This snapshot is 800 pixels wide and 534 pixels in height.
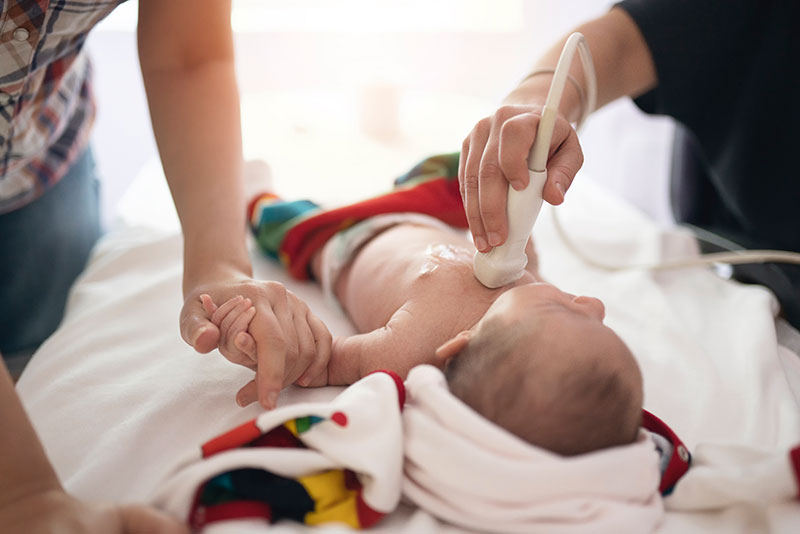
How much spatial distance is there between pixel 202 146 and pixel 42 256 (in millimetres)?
547

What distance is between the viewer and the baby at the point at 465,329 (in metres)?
0.61

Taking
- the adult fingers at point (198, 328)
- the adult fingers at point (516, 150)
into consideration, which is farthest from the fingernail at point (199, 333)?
the adult fingers at point (516, 150)

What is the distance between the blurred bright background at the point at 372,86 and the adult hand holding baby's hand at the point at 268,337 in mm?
928

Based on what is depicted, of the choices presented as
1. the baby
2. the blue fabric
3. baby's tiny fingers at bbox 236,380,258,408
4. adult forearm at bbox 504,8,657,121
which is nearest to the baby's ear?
the baby

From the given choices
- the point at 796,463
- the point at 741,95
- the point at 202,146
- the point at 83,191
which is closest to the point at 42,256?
the point at 83,191

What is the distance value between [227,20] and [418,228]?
Answer: 43 centimetres

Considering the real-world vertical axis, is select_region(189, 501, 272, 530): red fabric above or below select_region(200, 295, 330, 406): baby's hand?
below

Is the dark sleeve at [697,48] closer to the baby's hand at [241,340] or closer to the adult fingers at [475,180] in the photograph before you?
the adult fingers at [475,180]

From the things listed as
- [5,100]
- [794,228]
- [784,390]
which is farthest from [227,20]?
[794,228]

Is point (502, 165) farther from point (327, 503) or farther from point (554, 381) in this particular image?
point (327, 503)

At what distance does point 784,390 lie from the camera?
840 mm

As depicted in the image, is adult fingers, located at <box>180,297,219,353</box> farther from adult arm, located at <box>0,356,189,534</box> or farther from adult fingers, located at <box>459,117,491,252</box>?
adult fingers, located at <box>459,117,491,252</box>

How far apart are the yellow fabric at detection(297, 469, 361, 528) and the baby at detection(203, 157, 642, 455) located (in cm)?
15

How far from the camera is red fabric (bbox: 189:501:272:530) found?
1.93 ft
